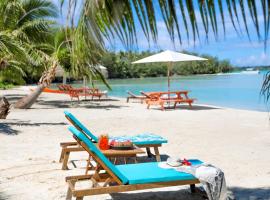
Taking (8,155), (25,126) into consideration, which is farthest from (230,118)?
(8,155)

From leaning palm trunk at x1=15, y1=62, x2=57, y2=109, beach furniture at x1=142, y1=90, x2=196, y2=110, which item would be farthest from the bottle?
leaning palm trunk at x1=15, y1=62, x2=57, y2=109

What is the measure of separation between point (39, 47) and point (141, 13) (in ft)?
50.7

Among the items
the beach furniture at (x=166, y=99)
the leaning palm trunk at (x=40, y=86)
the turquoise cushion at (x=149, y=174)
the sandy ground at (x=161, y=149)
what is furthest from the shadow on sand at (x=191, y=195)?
the leaning palm trunk at (x=40, y=86)

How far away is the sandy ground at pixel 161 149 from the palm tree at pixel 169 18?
2.54 metres

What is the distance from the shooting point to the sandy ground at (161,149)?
4652 millimetres

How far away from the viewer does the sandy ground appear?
4652 millimetres

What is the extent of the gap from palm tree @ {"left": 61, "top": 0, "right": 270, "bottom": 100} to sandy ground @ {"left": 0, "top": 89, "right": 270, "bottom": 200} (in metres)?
2.54

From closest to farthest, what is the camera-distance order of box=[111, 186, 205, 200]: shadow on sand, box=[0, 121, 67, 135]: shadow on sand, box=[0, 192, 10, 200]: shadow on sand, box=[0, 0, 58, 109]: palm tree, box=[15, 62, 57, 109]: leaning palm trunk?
box=[0, 192, 10, 200]: shadow on sand, box=[111, 186, 205, 200]: shadow on sand, box=[0, 121, 67, 135]: shadow on sand, box=[15, 62, 57, 109]: leaning palm trunk, box=[0, 0, 58, 109]: palm tree

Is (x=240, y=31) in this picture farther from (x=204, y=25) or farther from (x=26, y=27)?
(x=26, y=27)

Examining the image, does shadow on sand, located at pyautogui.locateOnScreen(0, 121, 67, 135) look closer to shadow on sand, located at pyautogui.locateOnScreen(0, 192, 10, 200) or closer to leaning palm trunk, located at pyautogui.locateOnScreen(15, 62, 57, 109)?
leaning palm trunk, located at pyautogui.locateOnScreen(15, 62, 57, 109)

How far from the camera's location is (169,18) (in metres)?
2.10

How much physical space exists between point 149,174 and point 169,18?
2.07 m

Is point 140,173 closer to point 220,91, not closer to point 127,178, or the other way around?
point 127,178

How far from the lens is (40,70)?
61.4 feet
